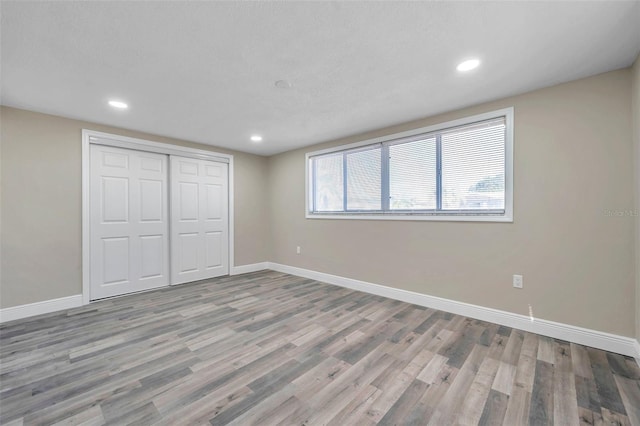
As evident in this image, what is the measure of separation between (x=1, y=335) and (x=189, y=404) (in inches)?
99.8

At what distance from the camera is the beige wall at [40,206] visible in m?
2.99

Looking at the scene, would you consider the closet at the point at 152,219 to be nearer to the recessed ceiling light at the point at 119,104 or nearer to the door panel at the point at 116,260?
the door panel at the point at 116,260

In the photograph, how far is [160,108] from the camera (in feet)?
10.00

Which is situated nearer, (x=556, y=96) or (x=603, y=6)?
(x=603, y=6)

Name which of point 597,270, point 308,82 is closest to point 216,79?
point 308,82

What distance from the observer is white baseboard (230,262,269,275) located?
16.8ft

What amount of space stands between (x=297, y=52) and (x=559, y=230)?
2.84 m

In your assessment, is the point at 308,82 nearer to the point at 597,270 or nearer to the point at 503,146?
the point at 503,146

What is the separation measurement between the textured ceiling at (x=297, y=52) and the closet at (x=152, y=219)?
100 cm

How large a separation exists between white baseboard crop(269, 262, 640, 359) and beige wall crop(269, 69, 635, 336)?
6 cm

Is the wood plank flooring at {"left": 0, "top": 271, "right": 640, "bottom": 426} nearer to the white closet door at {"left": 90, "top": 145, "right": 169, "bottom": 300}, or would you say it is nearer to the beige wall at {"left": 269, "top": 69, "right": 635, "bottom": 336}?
the beige wall at {"left": 269, "top": 69, "right": 635, "bottom": 336}

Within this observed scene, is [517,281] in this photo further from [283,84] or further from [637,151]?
[283,84]

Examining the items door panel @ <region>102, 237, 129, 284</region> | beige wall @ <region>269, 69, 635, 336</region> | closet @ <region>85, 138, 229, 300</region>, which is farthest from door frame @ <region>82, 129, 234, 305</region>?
beige wall @ <region>269, 69, 635, 336</region>

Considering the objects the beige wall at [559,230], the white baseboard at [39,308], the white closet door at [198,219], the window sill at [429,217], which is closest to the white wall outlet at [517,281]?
the beige wall at [559,230]
